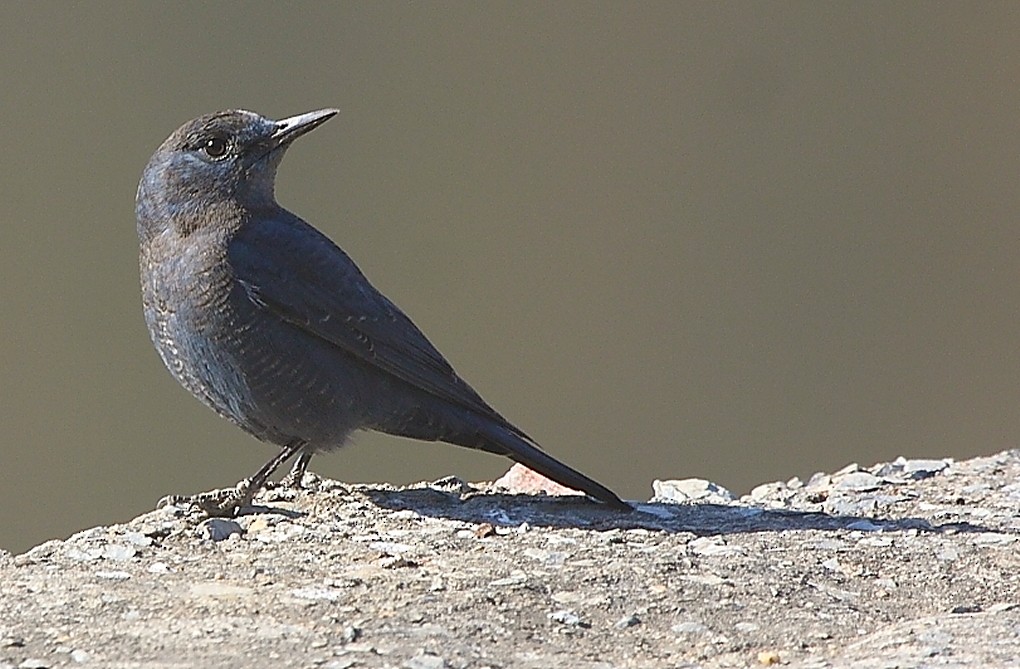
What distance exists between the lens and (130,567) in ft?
12.5

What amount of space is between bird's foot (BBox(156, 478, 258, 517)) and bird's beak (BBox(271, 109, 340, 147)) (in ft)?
3.47

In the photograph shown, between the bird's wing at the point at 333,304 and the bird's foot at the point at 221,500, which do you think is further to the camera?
the bird's wing at the point at 333,304

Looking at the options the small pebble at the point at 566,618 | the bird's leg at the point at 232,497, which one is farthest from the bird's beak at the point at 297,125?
the small pebble at the point at 566,618

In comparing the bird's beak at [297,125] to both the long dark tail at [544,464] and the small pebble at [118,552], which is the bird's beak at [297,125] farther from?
the small pebble at [118,552]

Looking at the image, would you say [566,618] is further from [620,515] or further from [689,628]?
[620,515]

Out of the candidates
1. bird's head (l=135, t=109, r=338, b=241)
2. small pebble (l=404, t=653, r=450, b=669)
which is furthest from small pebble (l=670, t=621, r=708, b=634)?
bird's head (l=135, t=109, r=338, b=241)

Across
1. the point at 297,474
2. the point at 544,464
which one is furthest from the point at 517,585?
the point at 297,474

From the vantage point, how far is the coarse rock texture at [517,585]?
320cm

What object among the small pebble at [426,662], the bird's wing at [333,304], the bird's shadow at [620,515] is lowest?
the small pebble at [426,662]

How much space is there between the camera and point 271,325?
14.5 ft

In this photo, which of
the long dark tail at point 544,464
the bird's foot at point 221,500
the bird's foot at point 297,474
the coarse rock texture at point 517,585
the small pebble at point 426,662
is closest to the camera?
the small pebble at point 426,662

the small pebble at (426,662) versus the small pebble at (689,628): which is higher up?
the small pebble at (689,628)

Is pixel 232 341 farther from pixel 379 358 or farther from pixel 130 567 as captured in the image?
pixel 130 567

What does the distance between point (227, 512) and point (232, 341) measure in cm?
48
